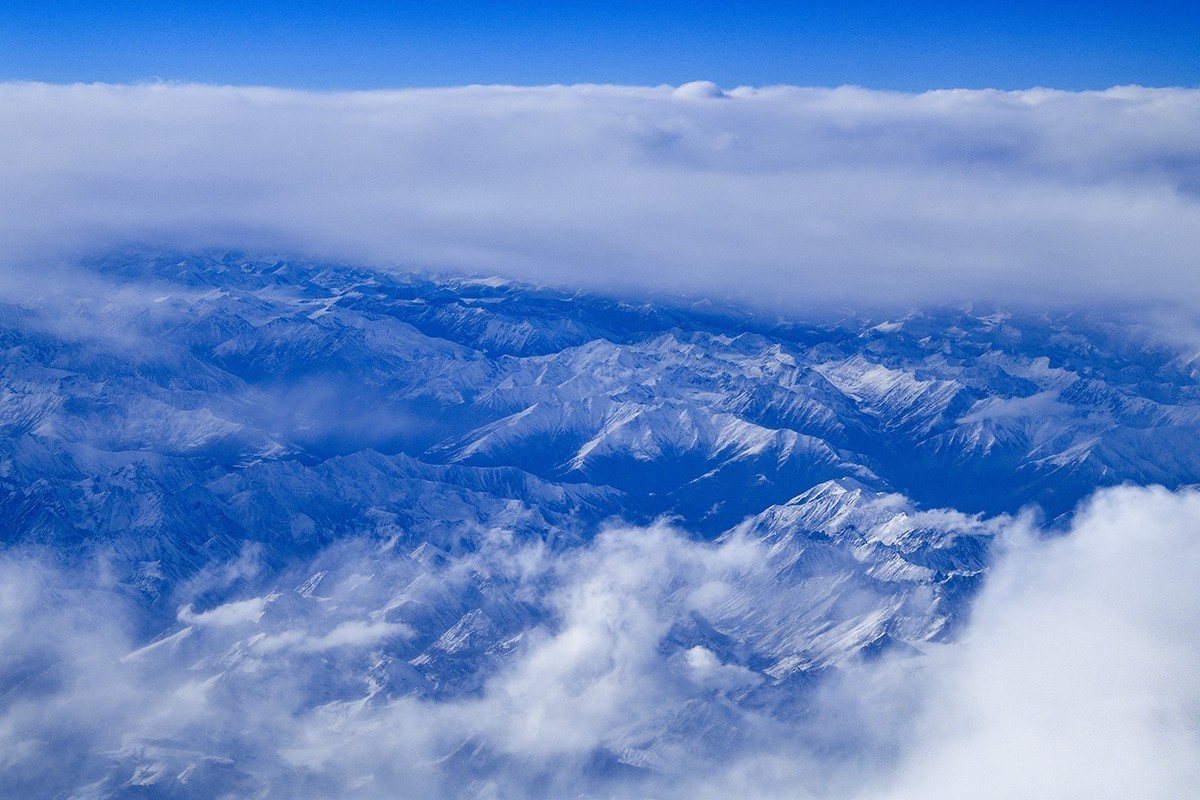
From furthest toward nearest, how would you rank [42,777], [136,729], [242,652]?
[242,652] < [136,729] < [42,777]

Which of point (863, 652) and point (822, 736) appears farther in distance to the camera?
point (863, 652)

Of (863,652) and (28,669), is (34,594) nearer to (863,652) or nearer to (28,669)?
(28,669)

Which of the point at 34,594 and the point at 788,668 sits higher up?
the point at 34,594

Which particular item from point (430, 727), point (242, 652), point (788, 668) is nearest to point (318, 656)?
point (242, 652)

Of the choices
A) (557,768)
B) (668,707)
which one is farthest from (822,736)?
(557,768)

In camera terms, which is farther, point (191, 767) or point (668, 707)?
point (668, 707)

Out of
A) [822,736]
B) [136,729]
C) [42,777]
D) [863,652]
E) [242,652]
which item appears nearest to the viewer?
[42,777]

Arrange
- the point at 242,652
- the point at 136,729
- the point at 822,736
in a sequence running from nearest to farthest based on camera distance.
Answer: the point at 136,729 < the point at 822,736 < the point at 242,652

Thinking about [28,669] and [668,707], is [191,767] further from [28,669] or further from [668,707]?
[668,707]
